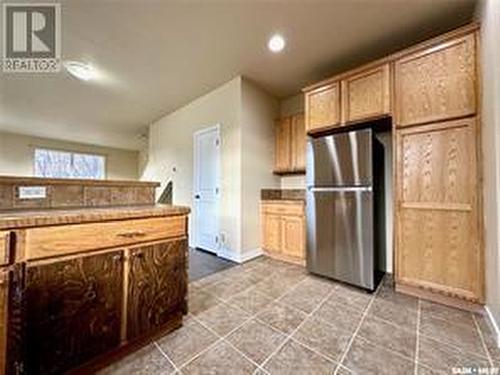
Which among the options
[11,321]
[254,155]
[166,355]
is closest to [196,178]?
[254,155]

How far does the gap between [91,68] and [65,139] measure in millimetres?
5455

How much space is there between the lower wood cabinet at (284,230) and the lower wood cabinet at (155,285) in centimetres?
186

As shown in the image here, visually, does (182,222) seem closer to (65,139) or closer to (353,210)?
(353,210)

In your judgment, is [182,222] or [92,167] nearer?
[182,222]

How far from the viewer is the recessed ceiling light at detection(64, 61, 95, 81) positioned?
2.99m

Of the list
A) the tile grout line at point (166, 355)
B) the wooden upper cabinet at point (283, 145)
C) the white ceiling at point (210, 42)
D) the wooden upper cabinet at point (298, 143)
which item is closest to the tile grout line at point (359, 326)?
the tile grout line at point (166, 355)

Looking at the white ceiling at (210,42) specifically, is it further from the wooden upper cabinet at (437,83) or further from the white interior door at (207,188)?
the white interior door at (207,188)

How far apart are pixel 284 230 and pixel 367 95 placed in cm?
196

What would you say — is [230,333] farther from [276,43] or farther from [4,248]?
[276,43]

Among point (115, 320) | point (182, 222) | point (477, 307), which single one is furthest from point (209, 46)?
point (477, 307)

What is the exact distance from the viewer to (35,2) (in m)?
2.05

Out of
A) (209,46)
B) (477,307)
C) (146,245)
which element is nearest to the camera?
(146,245)

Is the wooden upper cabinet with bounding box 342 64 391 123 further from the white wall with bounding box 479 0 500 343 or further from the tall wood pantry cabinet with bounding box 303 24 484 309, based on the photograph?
the white wall with bounding box 479 0 500 343

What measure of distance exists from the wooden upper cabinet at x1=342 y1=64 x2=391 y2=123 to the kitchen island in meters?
2.12
